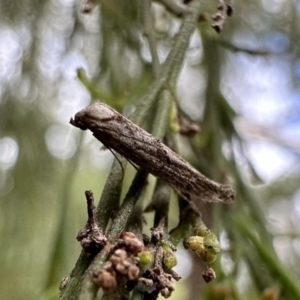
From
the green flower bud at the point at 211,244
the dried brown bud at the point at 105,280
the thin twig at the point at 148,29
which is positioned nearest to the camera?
the dried brown bud at the point at 105,280

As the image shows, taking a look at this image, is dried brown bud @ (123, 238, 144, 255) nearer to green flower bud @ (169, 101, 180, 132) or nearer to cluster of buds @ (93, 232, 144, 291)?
cluster of buds @ (93, 232, 144, 291)

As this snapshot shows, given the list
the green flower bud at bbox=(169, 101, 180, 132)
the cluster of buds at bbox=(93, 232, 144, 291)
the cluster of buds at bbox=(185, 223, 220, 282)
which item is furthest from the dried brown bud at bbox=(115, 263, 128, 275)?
the green flower bud at bbox=(169, 101, 180, 132)

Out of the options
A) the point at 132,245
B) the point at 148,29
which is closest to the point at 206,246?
the point at 132,245

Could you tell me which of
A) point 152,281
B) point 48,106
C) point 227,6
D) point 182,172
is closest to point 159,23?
point 48,106

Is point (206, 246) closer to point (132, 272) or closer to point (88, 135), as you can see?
point (132, 272)

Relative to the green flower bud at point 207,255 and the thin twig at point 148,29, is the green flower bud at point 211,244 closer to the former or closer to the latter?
the green flower bud at point 207,255

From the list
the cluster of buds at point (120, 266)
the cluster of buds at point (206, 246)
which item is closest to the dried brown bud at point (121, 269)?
the cluster of buds at point (120, 266)
